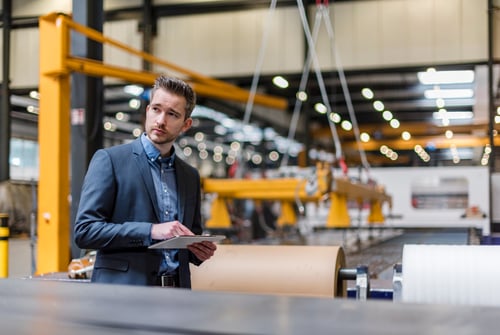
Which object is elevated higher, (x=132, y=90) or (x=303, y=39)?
(x=303, y=39)

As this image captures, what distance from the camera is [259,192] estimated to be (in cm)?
647

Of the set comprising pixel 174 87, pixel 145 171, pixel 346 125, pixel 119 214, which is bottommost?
pixel 119 214

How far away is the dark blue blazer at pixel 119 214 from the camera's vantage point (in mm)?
2037

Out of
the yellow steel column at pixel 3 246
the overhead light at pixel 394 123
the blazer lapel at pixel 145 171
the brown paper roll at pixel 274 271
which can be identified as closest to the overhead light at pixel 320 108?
the overhead light at pixel 394 123

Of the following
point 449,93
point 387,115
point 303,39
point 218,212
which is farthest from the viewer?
point 387,115

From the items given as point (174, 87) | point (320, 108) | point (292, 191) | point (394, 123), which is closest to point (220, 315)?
point (174, 87)

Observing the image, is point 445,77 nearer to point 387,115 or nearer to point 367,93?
point 367,93

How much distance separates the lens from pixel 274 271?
2.83m

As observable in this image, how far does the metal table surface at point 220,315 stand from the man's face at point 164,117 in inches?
38.2

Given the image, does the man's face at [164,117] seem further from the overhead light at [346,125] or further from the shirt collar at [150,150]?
the overhead light at [346,125]

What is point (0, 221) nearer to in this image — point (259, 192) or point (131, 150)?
point (259, 192)

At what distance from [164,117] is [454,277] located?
107cm

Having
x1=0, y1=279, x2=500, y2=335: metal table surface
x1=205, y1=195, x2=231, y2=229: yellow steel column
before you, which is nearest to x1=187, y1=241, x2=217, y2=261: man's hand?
x1=0, y1=279, x2=500, y2=335: metal table surface

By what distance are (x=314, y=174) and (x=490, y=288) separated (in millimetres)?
3742
